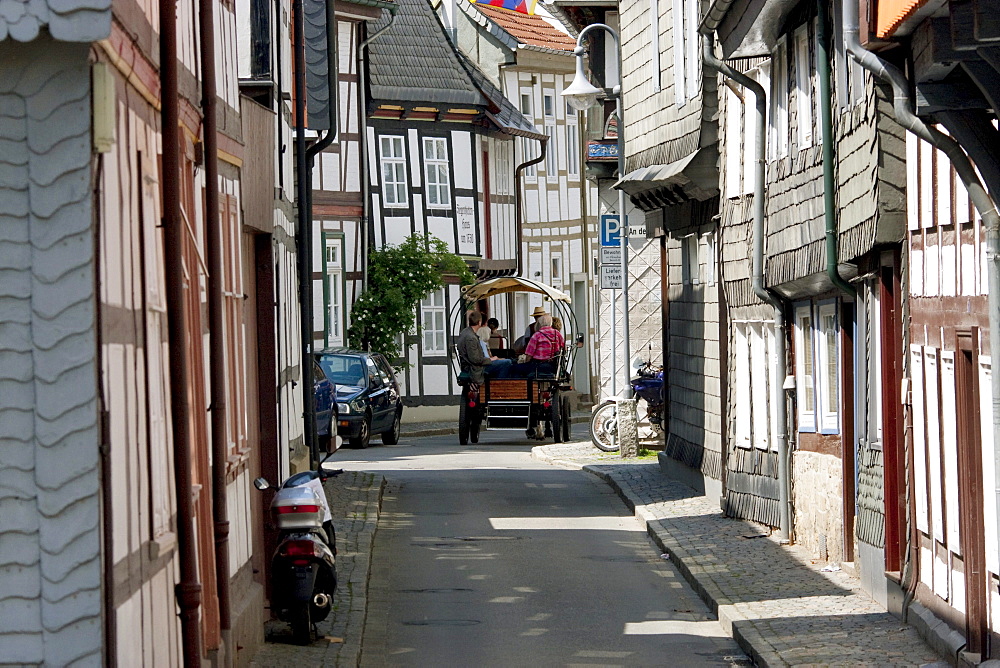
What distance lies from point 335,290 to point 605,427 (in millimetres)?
11508

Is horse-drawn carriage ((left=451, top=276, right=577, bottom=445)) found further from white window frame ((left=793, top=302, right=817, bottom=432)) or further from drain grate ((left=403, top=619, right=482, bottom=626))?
drain grate ((left=403, top=619, right=482, bottom=626))

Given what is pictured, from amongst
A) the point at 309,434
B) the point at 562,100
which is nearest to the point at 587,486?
the point at 309,434

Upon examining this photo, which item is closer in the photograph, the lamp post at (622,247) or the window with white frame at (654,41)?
the window with white frame at (654,41)

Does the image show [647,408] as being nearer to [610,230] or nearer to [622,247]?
[622,247]

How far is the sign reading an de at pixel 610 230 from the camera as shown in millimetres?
26188

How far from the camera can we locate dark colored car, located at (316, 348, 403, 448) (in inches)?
1156

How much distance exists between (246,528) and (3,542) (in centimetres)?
532

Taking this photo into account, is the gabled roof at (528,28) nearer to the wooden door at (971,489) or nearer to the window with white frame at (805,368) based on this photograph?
the window with white frame at (805,368)

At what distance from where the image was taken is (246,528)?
10672 millimetres

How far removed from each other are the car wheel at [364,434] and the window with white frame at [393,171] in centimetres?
1014

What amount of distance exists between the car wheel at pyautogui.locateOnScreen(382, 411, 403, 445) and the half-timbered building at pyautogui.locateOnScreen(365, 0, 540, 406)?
6.69m

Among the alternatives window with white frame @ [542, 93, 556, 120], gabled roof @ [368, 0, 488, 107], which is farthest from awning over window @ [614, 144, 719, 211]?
window with white frame @ [542, 93, 556, 120]

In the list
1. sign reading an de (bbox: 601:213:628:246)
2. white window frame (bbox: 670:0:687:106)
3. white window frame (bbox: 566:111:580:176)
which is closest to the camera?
white window frame (bbox: 670:0:687:106)

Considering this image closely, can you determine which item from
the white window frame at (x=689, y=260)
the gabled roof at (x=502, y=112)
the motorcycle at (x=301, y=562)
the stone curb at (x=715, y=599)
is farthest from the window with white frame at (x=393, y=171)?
the motorcycle at (x=301, y=562)
